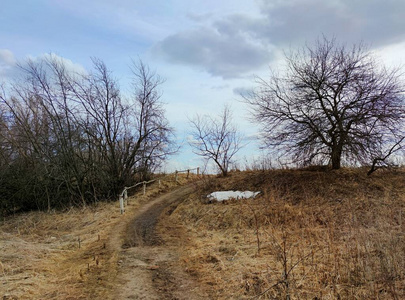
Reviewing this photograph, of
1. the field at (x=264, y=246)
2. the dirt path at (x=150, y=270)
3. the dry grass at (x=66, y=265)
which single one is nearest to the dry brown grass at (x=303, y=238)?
the field at (x=264, y=246)

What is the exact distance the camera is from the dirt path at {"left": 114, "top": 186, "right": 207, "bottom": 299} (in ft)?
16.9

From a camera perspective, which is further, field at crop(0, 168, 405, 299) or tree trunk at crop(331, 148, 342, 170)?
tree trunk at crop(331, 148, 342, 170)

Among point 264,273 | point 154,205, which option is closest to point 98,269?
point 264,273

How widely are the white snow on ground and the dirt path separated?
405 centimetres

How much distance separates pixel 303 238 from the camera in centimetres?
725

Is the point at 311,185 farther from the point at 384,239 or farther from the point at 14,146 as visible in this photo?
the point at 14,146

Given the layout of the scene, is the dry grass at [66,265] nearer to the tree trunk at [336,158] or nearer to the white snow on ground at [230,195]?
the white snow on ground at [230,195]

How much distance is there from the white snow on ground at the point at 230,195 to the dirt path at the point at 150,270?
405 cm

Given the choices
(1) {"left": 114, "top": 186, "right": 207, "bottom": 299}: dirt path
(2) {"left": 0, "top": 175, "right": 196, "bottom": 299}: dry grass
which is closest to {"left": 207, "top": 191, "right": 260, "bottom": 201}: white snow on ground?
(1) {"left": 114, "top": 186, "right": 207, "bottom": 299}: dirt path

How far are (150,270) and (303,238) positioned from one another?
395 centimetres

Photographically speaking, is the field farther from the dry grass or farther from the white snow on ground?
the white snow on ground

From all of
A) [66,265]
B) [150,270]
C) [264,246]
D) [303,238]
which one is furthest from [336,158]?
[66,265]

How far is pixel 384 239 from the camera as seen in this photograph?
5.93 m

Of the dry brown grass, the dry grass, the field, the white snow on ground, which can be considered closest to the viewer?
the dry brown grass
